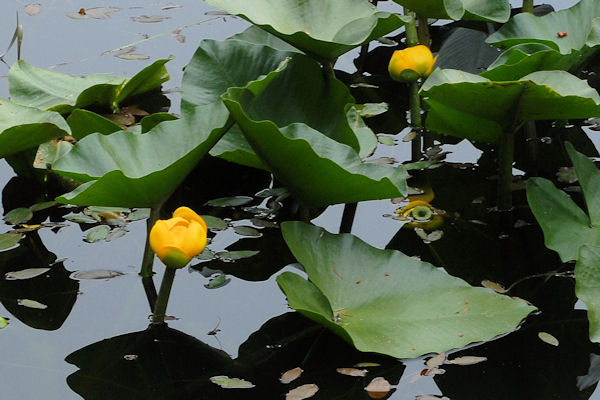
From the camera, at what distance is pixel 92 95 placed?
198 cm

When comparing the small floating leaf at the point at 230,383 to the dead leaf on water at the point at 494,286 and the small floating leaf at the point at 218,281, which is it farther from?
the dead leaf on water at the point at 494,286

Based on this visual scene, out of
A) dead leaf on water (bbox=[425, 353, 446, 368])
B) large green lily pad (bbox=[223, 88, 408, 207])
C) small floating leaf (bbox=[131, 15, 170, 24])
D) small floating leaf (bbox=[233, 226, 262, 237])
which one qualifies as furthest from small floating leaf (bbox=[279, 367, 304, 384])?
small floating leaf (bbox=[131, 15, 170, 24])

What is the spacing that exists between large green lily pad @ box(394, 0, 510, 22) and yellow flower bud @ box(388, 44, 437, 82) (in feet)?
0.28

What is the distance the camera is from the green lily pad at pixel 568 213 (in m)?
1.45

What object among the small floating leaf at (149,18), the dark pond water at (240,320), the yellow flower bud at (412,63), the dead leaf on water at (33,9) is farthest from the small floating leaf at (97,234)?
the dead leaf on water at (33,9)

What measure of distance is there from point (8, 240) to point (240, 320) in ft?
1.55

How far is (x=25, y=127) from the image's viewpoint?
1552 millimetres

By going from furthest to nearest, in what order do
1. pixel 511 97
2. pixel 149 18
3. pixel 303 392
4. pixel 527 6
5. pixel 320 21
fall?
pixel 149 18, pixel 527 6, pixel 320 21, pixel 511 97, pixel 303 392

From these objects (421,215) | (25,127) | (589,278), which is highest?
(25,127)

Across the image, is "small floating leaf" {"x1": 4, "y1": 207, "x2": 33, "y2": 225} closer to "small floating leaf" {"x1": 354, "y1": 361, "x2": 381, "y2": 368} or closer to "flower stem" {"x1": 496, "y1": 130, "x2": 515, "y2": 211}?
"small floating leaf" {"x1": 354, "y1": 361, "x2": 381, "y2": 368}

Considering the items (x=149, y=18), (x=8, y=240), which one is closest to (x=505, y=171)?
(x=8, y=240)

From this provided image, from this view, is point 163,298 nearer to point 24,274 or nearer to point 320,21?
point 24,274

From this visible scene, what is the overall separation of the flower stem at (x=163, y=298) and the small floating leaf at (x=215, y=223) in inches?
10.1

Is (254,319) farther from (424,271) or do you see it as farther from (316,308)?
(424,271)
